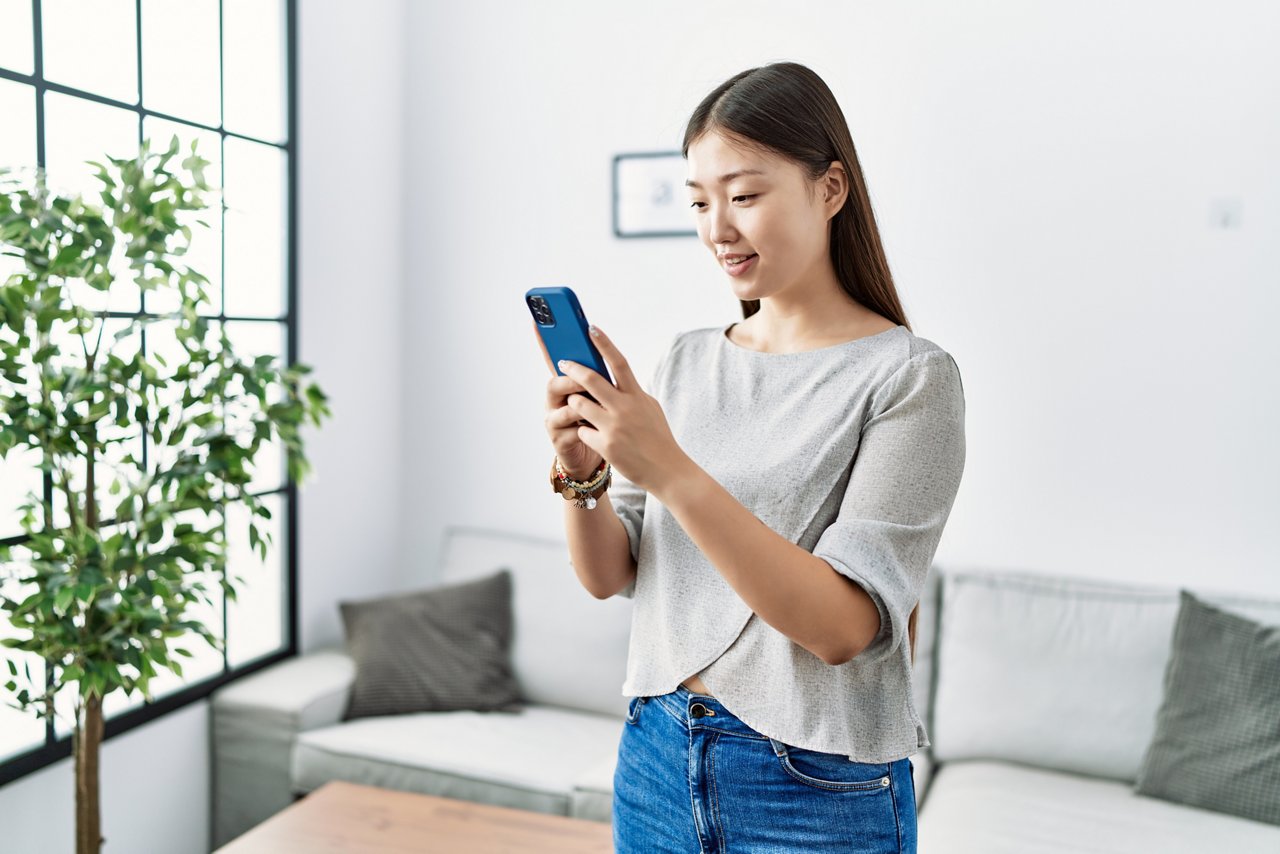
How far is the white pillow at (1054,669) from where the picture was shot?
2328 millimetres

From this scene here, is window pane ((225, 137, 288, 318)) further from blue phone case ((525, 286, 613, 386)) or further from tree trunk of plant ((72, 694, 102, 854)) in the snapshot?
blue phone case ((525, 286, 613, 386))

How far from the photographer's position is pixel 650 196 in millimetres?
2949

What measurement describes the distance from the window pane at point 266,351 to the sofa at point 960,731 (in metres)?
0.50

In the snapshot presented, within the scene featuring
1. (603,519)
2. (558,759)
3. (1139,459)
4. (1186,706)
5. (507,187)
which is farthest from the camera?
(507,187)

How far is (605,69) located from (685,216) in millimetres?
499

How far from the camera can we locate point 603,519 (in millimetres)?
1081

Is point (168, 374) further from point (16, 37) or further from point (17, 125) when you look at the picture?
point (16, 37)

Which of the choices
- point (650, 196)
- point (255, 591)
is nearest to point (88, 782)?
point (255, 591)

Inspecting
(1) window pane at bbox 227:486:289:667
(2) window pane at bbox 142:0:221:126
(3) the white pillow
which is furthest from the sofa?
(2) window pane at bbox 142:0:221:126

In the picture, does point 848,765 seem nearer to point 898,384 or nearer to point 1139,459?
point 898,384

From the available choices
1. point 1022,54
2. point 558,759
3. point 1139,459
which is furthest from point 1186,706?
point 1022,54

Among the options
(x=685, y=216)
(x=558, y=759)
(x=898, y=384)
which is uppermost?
(x=685, y=216)

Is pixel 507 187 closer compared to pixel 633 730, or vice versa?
pixel 633 730

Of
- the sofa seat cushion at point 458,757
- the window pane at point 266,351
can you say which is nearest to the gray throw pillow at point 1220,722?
the sofa seat cushion at point 458,757
